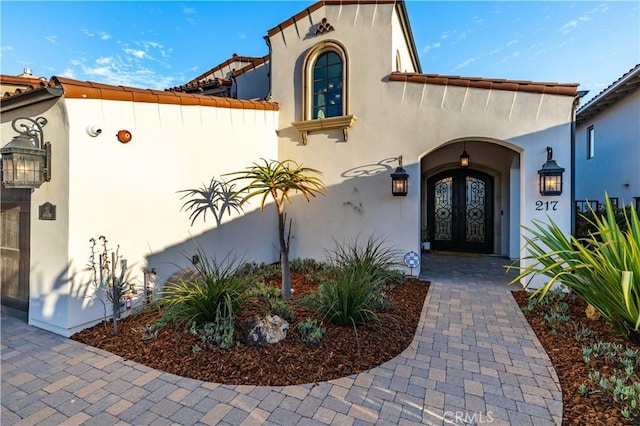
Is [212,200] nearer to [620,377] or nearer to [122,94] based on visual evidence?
[122,94]

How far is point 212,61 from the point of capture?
10516mm

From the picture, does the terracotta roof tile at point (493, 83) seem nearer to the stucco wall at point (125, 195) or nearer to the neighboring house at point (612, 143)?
the neighboring house at point (612, 143)

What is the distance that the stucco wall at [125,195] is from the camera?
3.64 m

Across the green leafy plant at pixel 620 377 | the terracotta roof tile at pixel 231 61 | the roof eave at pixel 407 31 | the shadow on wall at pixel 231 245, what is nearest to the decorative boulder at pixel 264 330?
the shadow on wall at pixel 231 245

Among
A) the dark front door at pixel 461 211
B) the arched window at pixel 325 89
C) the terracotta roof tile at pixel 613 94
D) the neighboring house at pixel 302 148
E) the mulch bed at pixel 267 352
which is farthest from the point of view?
the dark front door at pixel 461 211

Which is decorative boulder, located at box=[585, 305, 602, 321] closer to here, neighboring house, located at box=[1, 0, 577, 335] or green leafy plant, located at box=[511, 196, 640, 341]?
green leafy plant, located at box=[511, 196, 640, 341]

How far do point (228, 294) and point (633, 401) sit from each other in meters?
3.80

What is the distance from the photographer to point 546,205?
212 inches

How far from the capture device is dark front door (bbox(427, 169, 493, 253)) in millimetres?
8898

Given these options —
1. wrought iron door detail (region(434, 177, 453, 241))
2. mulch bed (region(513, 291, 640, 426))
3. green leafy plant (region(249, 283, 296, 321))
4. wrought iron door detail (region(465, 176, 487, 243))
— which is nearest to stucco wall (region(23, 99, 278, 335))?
green leafy plant (region(249, 283, 296, 321))

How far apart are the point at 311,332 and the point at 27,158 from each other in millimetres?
4180

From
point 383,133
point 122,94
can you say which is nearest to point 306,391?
point 122,94

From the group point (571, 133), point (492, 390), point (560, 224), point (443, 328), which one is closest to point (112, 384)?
point (492, 390)

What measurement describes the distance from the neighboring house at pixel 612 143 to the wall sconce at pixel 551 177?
3.31 meters
